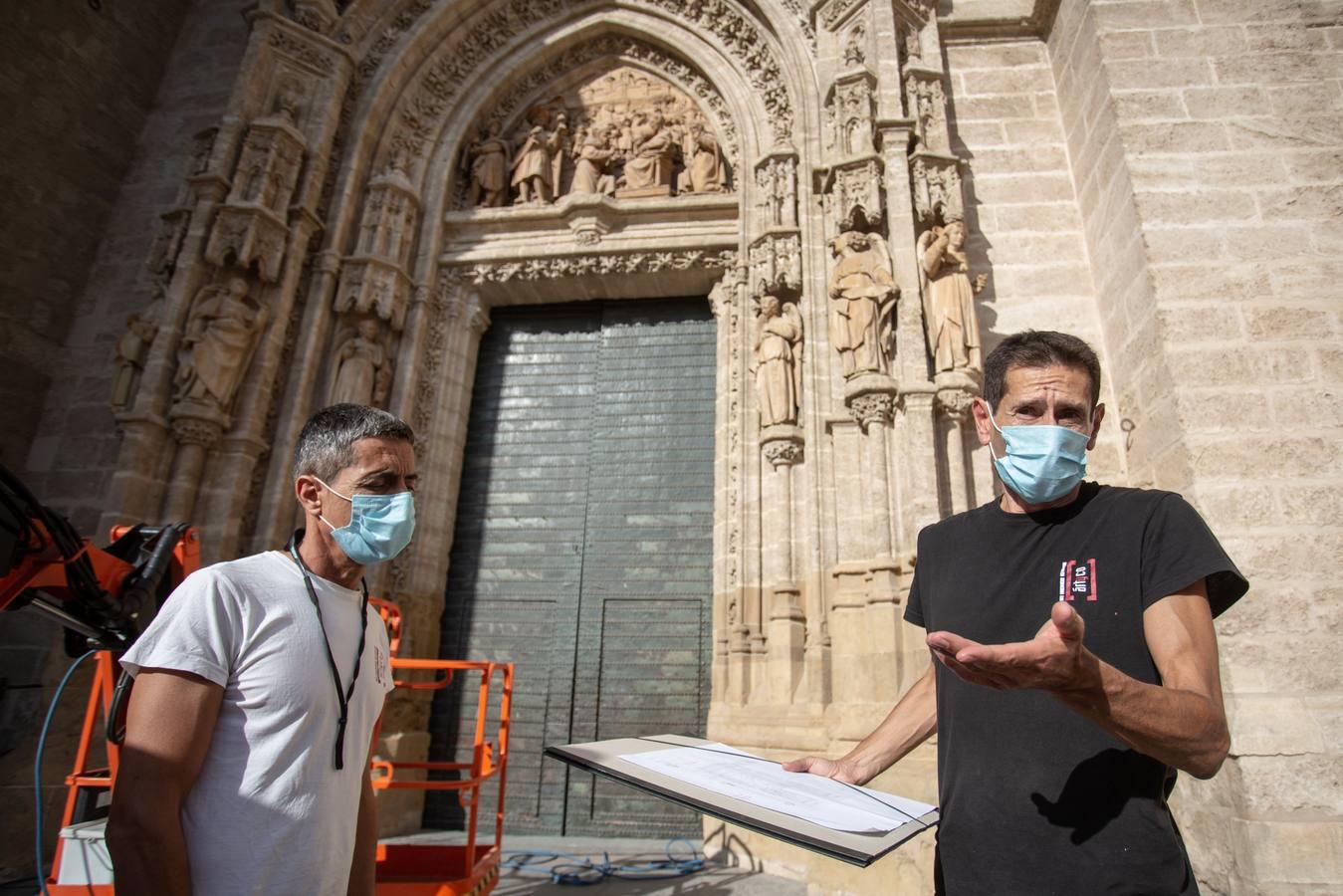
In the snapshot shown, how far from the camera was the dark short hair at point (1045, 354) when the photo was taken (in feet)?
5.22

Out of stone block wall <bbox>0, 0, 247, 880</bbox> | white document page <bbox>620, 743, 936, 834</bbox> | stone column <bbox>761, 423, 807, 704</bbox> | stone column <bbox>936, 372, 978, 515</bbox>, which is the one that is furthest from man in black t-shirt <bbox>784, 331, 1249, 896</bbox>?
stone block wall <bbox>0, 0, 247, 880</bbox>

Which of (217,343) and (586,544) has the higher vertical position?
(217,343)

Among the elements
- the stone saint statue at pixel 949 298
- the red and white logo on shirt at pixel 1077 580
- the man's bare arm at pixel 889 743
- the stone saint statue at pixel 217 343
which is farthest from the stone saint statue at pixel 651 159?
the red and white logo on shirt at pixel 1077 580

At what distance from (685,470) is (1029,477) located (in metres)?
5.67

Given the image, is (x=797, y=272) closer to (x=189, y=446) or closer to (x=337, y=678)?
(x=189, y=446)

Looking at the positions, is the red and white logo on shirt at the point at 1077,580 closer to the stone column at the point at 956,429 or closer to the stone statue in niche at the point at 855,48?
the stone column at the point at 956,429

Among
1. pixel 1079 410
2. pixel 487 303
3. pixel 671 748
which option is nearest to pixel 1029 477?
pixel 1079 410

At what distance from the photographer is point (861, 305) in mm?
5742

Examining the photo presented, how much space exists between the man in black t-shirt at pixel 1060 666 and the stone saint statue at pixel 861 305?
4028mm

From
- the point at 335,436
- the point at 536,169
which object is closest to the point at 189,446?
the point at 536,169

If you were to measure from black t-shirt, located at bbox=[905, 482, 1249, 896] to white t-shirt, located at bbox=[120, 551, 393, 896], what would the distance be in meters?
1.22

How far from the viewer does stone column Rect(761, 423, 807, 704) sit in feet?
18.3

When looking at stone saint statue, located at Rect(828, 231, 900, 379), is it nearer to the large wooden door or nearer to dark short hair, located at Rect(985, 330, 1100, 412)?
the large wooden door

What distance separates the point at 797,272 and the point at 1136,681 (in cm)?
571
